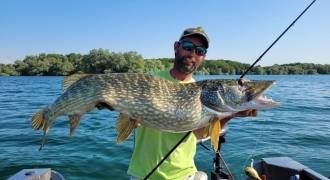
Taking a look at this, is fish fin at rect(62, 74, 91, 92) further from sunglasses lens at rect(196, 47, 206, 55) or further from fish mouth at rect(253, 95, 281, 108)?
fish mouth at rect(253, 95, 281, 108)

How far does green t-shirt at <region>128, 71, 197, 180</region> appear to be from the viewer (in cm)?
425

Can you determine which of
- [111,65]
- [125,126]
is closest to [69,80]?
[125,126]

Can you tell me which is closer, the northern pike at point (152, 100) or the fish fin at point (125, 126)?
the northern pike at point (152, 100)

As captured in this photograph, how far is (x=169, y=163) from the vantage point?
Answer: 4.25 meters

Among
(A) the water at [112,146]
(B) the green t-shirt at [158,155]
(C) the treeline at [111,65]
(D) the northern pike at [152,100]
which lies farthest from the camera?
(C) the treeline at [111,65]

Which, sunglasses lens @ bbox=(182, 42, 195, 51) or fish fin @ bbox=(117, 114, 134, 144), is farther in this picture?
sunglasses lens @ bbox=(182, 42, 195, 51)

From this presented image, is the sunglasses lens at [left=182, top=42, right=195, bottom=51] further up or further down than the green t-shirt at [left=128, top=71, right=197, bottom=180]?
further up

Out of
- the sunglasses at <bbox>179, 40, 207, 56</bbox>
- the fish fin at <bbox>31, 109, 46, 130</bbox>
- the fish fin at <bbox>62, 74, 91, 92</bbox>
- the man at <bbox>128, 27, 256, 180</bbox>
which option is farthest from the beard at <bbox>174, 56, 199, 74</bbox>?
the fish fin at <bbox>31, 109, 46, 130</bbox>

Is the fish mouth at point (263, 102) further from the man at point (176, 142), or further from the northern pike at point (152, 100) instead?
the man at point (176, 142)

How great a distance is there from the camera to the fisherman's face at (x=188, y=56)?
448 centimetres

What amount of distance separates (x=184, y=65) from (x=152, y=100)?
776 millimetres

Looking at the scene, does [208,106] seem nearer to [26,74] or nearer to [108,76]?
[108,76]

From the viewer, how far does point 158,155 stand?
14.0ft

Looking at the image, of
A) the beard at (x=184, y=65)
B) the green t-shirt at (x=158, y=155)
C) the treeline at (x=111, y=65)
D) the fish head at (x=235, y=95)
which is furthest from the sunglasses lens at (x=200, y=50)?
the treeline at (x=111, y=65)
